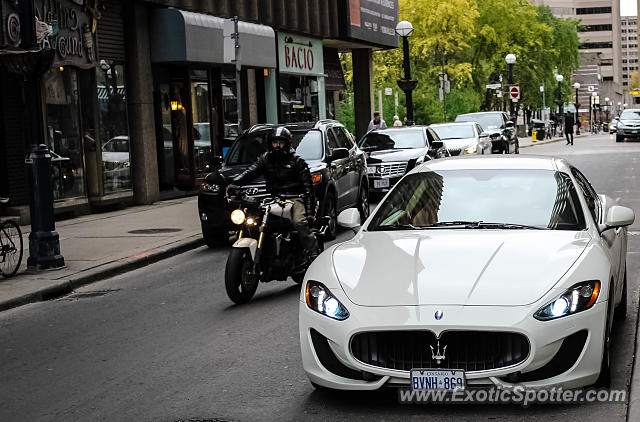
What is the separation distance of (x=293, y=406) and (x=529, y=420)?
143 centimetres

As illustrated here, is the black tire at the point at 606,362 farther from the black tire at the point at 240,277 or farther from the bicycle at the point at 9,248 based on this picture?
the bicycle at the point at 9,248

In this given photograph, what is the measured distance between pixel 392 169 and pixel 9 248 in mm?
10762

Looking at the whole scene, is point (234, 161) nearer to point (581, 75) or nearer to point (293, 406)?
point (293, 406)

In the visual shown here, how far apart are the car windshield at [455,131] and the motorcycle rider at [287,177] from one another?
1896 cm

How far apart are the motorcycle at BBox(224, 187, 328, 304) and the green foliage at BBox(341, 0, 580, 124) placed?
130 ft

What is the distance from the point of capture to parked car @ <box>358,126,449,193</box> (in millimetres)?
21453

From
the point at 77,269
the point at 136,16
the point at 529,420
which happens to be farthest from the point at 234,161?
the point at 529,420

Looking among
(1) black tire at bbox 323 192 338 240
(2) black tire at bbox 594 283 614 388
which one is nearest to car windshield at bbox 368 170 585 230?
(2) black tire at bbox 594 283 614 388

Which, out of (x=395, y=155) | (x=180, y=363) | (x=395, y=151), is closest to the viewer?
(x=180, y=363)

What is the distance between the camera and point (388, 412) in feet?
18.8

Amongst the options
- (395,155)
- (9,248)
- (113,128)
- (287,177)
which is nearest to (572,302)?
(287,177)

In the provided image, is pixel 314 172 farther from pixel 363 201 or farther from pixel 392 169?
pixel 392 169

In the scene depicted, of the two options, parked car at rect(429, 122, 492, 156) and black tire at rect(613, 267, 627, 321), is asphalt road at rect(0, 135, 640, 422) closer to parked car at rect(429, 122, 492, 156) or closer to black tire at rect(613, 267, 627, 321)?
black tire at rect(613, 267, 627, 321)

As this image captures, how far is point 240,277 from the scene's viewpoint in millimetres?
9859
